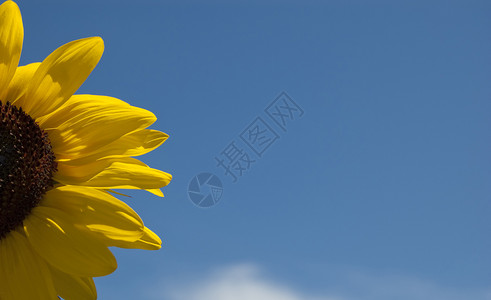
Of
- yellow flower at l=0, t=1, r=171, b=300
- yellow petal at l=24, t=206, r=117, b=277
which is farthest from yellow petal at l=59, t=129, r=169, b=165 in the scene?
yellow petal at l=24, t=206, r=117, b=277

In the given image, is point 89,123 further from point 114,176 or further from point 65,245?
point 65,245

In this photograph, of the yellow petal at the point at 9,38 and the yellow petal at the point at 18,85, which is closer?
the yellow petal at the point at 9,38

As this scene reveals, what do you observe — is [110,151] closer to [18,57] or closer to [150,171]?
[150,171]

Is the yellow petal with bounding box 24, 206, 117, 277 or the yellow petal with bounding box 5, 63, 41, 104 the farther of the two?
the yellow petal with bounding box 5, 63, 41, 104

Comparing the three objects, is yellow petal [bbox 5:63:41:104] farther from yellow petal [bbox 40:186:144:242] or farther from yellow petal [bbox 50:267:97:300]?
yellow petal [bbox 50:267:97:300]

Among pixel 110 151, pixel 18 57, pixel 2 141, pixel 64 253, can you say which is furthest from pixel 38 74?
pixel 64 253

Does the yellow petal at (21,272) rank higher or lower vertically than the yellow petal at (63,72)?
lower

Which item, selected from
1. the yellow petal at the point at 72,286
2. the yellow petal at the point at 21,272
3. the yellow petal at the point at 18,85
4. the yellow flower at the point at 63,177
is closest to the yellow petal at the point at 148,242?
the yellow flower at the point at 63,177

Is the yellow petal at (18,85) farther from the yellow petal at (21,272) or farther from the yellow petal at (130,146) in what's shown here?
the yellow petal at (21,272)

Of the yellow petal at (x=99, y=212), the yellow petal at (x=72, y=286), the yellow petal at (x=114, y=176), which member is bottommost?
the yellow petal at (x=72, y=286)
